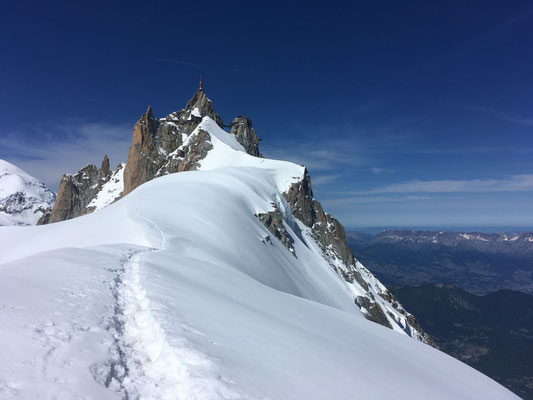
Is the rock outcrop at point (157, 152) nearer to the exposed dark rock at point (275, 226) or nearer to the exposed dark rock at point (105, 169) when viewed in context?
the exposed dark rock at point (105, 169)

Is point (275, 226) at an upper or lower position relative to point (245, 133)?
lower

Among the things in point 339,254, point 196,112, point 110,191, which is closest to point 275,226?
point 339,254

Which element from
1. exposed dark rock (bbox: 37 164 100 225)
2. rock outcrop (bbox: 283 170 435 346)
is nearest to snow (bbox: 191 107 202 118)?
exposed dark rock (bbox: 37 164 100 225)

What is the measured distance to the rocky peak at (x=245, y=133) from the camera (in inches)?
3549

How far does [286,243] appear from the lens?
129 ft

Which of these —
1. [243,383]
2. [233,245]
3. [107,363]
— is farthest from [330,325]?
[233,245]

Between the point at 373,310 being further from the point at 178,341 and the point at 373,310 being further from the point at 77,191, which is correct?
the point at 77,191

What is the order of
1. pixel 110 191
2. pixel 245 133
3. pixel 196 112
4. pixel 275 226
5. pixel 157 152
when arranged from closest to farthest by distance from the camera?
1. pixel 275 226
2. pixel 157 152
3. pixel 110 191
4. pixel 196 112
5. pixel 245 133

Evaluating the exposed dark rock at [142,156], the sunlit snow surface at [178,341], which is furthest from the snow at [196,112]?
the sunlit snow surface at [178,341]

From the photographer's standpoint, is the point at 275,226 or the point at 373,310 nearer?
the point at 275,226

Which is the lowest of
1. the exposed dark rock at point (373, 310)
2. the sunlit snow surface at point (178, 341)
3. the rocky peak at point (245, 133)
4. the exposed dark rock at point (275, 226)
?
the exposed dark rock at point (373, 310)

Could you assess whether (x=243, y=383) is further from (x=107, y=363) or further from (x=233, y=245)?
(x=233, y=245)

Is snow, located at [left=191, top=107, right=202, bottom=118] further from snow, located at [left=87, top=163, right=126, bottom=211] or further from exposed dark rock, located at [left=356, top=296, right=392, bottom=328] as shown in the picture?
exposed dark rock, located at [left=356, top=296, right=392, bottom=328]

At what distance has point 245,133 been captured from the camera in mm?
91688
